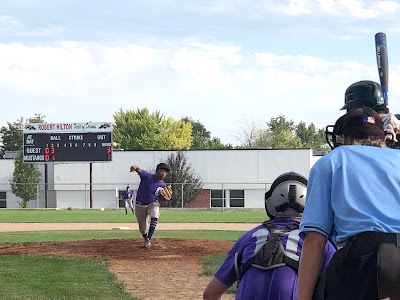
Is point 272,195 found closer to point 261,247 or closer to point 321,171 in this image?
point 261,247

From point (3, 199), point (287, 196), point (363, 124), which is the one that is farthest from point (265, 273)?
point (3, 199)

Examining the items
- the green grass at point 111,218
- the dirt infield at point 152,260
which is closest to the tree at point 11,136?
the green grass at point 111,218

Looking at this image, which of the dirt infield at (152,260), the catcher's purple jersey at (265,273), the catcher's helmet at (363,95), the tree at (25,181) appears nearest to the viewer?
the catcher's purple jersey at (265,273)

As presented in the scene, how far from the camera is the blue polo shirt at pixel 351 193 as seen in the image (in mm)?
3092

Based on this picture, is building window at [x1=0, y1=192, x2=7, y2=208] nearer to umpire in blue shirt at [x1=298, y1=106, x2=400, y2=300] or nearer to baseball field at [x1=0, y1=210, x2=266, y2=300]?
baseball field at [x1=0, y1=210, x2=266, y2=300]

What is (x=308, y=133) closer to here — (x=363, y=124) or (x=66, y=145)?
(x=66, y=145)

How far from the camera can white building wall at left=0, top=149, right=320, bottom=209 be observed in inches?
2269

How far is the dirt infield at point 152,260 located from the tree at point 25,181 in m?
41.6

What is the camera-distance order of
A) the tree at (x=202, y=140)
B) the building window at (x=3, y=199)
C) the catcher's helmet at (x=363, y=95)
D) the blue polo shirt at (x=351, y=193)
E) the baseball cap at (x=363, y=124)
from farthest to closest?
the tree at (x=202, y=140) → the building window at (x=3, y=199) → the catcher's helmet at (x=363, y=95) → the baseball cap at (x=363, y=124) → the blue polo shirt at (x=351, y=193)

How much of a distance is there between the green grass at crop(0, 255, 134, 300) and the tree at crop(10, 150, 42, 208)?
145 feet

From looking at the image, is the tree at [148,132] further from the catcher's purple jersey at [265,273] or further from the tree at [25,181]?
the catcher's purple jersey at [265,273]

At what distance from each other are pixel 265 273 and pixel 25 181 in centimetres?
5705

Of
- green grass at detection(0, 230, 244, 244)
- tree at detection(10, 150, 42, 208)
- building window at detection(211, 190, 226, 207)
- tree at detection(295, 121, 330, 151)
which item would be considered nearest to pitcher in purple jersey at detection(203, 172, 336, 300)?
green grass at detection(0, 230, 244, 244)

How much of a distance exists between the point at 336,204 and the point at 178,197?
170 ft
